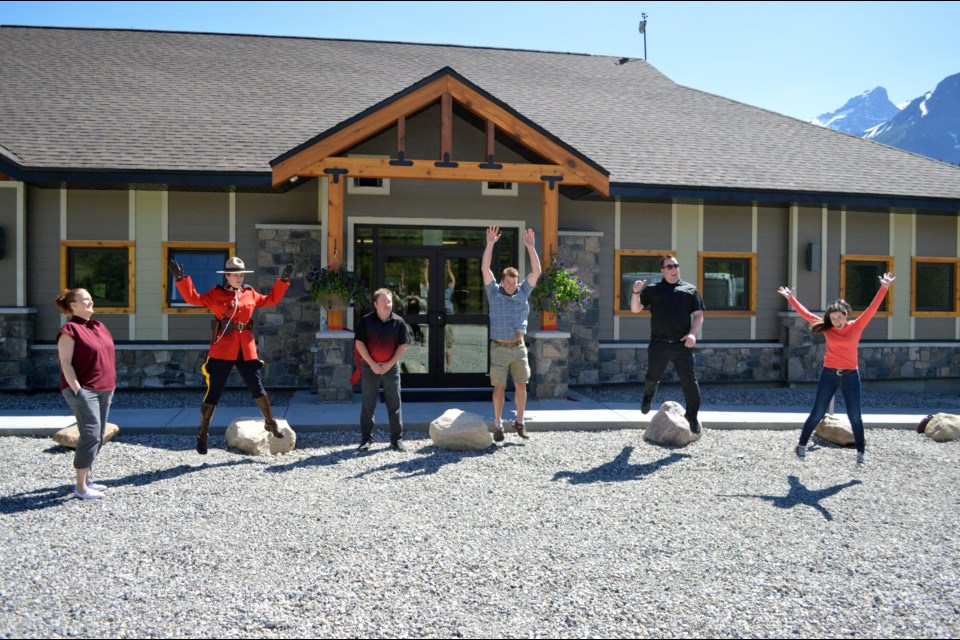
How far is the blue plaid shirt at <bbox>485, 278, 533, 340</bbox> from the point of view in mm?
7344

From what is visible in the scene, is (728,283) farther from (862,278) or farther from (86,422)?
(86,422)

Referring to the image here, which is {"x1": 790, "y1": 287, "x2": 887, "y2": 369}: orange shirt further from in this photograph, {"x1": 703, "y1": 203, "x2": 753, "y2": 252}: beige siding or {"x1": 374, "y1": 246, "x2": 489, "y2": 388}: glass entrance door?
{"x1": 703, "y1": 203, "x2": 753, "y2": 252}: beige siding

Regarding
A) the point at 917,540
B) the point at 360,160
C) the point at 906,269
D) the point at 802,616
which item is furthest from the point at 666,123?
the point at 802,616

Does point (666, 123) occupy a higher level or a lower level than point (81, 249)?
higher

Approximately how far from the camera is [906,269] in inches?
495

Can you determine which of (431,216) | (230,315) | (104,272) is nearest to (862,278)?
(431,216)

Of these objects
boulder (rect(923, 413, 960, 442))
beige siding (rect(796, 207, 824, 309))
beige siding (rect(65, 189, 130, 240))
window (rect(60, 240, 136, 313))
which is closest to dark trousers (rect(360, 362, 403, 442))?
window (rect(60, 240, 136, 313))

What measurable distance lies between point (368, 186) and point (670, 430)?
18.3 feet

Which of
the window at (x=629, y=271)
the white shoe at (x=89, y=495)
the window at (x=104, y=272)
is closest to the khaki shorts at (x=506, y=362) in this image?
the white shoe at (x=89, y=495)

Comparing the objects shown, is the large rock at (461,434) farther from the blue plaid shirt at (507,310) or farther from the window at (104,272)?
the window at (104,272)

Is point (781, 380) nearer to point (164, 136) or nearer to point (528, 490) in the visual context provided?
point (528, 490)

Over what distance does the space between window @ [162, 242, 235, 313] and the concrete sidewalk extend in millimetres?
2294

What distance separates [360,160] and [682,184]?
486 centimetres

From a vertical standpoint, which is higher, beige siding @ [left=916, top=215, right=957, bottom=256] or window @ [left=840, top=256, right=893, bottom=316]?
beige siding @ [left=916, top=215, right=957, bottom=256]
